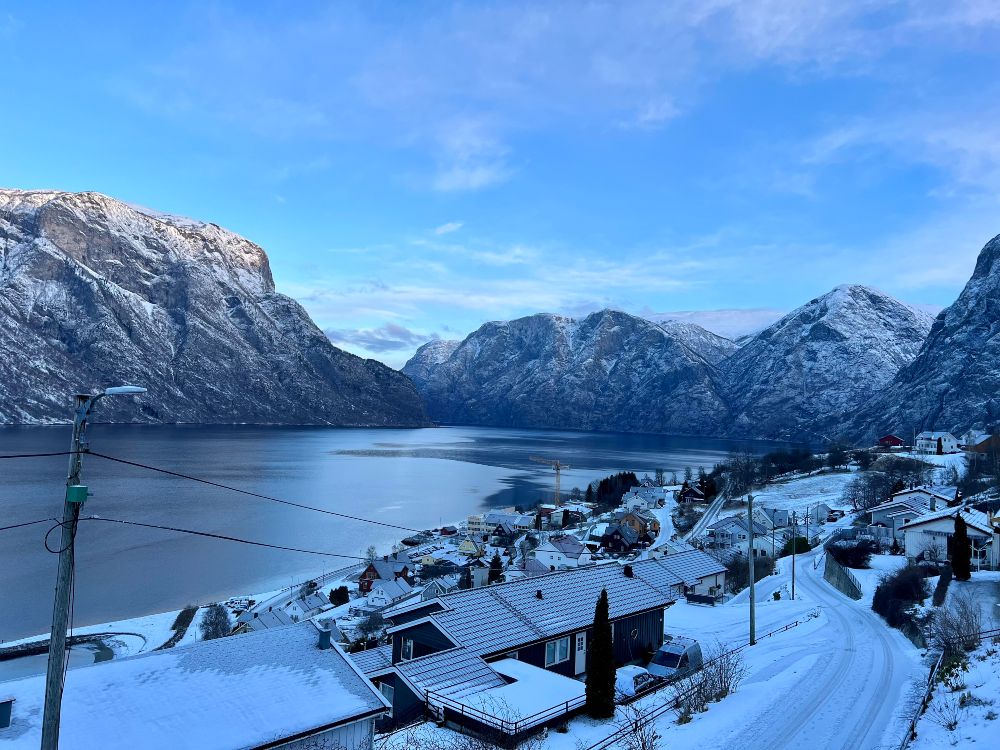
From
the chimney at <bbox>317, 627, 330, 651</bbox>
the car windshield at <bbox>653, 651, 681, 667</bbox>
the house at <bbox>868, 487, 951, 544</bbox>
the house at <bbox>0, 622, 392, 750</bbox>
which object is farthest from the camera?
the house at <bbox>868, 487, 951, 544</bbox>

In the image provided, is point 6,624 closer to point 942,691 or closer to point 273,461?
point 942,691

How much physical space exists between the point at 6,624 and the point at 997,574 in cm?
5249

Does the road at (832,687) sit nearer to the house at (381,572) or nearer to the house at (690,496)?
the house at (381,572)

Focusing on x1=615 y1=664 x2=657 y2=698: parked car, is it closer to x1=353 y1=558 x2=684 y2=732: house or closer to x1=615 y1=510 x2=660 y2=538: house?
x1=353 y1=558 x2=684 y2=732: house

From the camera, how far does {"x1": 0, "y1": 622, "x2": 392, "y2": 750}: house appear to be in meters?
9.55

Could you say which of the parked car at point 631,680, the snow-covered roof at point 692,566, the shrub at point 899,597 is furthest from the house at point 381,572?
the shrub at point 899,597

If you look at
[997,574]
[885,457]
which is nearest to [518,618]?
[997,574]

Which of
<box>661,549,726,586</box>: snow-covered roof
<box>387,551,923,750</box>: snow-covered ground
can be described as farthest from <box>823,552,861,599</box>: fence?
<box>661,549,726,586</box>: snow-covered roof

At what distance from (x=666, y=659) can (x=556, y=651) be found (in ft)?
11.3

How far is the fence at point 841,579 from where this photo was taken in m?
31.8

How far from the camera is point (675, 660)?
810 inches

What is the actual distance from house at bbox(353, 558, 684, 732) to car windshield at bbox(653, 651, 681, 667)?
161 centimetres

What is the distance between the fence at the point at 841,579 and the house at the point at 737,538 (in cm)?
1388

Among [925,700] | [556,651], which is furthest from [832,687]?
[556,651]
